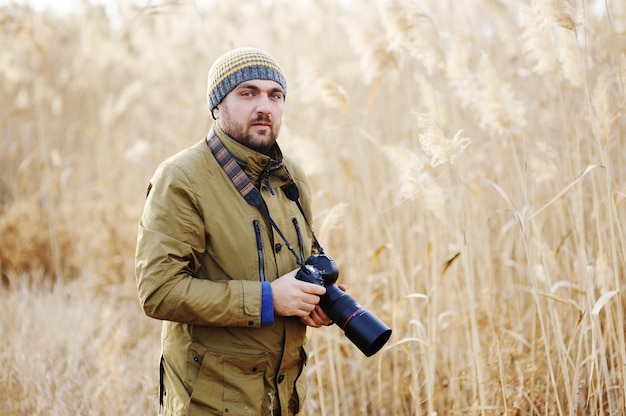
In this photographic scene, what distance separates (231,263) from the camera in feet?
5.44

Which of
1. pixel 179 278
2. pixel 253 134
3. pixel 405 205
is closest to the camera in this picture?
pixel 179 278

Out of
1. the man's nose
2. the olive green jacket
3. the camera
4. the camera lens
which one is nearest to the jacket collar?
the olive green jacket

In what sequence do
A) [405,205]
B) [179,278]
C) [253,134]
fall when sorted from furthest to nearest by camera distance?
[405,205]
[253,134]
[179,278]

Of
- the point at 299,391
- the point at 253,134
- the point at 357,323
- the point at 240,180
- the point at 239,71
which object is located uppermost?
the point at 239,71

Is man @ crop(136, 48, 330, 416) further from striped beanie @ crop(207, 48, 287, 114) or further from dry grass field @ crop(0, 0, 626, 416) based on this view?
dry grass field @ crop(0, 0, 626, 416)

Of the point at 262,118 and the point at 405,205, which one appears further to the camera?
the point at 405,205

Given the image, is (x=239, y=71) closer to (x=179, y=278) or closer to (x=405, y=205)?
(x=179, y=278)

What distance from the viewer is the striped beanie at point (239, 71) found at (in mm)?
1710

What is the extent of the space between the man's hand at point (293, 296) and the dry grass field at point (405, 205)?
0.54 metres

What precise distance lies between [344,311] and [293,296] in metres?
0.17

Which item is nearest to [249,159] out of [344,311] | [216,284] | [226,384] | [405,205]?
[216,284]

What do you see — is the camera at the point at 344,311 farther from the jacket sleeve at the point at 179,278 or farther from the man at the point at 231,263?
the jacket sleeve at the point at 179,278

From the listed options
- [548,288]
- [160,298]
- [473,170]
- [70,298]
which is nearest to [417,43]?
[473,170]

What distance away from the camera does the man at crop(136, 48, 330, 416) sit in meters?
1.56
